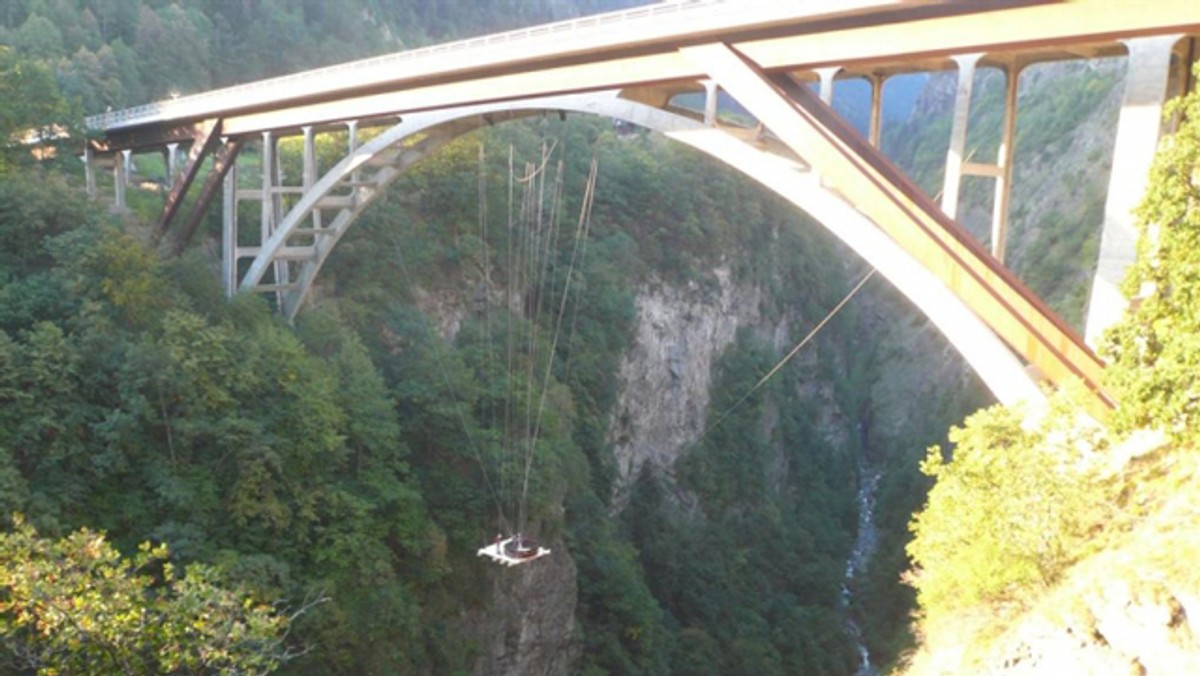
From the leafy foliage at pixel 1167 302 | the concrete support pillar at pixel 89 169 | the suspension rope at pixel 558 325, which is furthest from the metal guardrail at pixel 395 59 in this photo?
the leafy foliage at pixel 1167 302

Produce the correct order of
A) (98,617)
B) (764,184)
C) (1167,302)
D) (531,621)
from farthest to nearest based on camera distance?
(531,621), (764,184), (98,617), (1167,302)

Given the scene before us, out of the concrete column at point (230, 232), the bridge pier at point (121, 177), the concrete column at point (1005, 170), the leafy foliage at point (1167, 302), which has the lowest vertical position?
the leafy foliage at point (1167, 302)

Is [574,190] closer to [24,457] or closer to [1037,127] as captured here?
[24,457]

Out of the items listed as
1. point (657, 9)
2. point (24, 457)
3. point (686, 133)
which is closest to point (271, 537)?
point (24, 457)

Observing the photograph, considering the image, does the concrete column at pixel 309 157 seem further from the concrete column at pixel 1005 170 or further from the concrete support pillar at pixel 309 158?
the concrete column at pixel 1005 170

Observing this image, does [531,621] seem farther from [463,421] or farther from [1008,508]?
[1008,508]

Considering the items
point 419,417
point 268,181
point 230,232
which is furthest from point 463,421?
point 230,232
